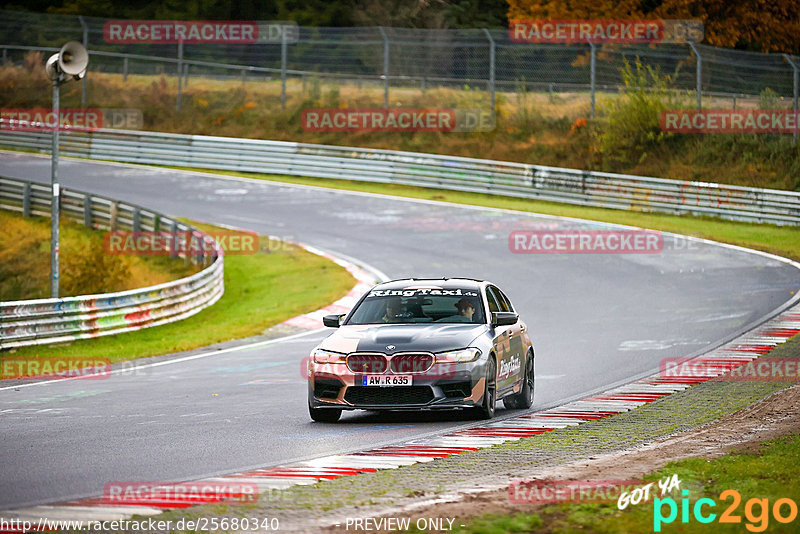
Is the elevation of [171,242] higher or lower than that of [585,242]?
lower

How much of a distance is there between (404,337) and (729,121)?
2857 centimetres

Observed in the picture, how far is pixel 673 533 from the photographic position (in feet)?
20.1

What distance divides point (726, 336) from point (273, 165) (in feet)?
86.0

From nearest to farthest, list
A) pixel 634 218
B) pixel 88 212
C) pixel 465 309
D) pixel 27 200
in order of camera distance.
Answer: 1. pixel 465 309
2. pixel 88 212
3. pixel 634 218
4. pixel 27 200

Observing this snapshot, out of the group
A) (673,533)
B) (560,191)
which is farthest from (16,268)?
(673,533)

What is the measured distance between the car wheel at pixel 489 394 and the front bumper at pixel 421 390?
10cm

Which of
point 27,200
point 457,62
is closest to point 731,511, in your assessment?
point 27,200

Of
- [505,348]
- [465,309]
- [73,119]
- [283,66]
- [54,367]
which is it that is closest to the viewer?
[505,348]

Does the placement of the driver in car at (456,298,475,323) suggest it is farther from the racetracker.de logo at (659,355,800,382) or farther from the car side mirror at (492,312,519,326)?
the racetracker.de logo at (659,355,800,382)

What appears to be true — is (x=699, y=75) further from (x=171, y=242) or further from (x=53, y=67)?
(x=53, y=67)

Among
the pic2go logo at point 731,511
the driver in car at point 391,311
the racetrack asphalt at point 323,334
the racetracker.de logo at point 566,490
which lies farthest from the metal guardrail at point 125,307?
the pic2go logo at point 731,511

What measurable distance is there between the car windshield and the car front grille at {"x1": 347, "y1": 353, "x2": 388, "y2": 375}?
3.13 ft

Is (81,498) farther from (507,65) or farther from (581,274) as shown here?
(507,65)

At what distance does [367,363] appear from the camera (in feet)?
37.5
